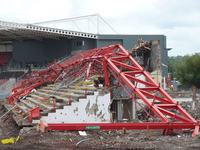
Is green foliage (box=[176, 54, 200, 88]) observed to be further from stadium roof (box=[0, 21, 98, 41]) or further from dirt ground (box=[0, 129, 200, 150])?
dirt ground (box=[0, 129, 200, 150])

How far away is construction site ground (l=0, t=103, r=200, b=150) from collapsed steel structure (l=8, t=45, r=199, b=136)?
32 centimetres

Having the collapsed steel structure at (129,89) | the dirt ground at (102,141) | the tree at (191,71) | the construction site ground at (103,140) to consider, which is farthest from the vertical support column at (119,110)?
the tree at (191,71)

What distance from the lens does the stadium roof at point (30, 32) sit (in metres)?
63.8

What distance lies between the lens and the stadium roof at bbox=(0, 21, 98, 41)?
63.8 metres

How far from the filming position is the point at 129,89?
20688mm

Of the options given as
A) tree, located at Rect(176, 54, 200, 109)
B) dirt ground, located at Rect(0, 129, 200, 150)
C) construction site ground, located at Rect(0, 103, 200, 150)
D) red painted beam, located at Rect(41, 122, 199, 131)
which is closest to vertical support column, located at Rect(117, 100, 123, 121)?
construction site ground, located at Rect(0, 103, 200, 150)

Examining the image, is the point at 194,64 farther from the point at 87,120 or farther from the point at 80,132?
the point at 80,132

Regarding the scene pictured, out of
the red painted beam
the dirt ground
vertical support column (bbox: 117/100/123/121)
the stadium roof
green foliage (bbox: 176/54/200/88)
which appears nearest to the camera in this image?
the dirt ground

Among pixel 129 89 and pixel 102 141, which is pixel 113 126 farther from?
pixel 129 89

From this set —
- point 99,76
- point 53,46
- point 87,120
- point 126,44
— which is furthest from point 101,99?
point 53,46

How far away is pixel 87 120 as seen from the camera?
19750 millimetres

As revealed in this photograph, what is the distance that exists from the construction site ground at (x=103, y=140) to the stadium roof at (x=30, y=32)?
4760cm

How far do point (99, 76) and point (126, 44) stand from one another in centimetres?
5091

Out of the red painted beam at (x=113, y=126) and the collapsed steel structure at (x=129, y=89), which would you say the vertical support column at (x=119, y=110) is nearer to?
the collapsed steel structure at (x=129, y=89)
